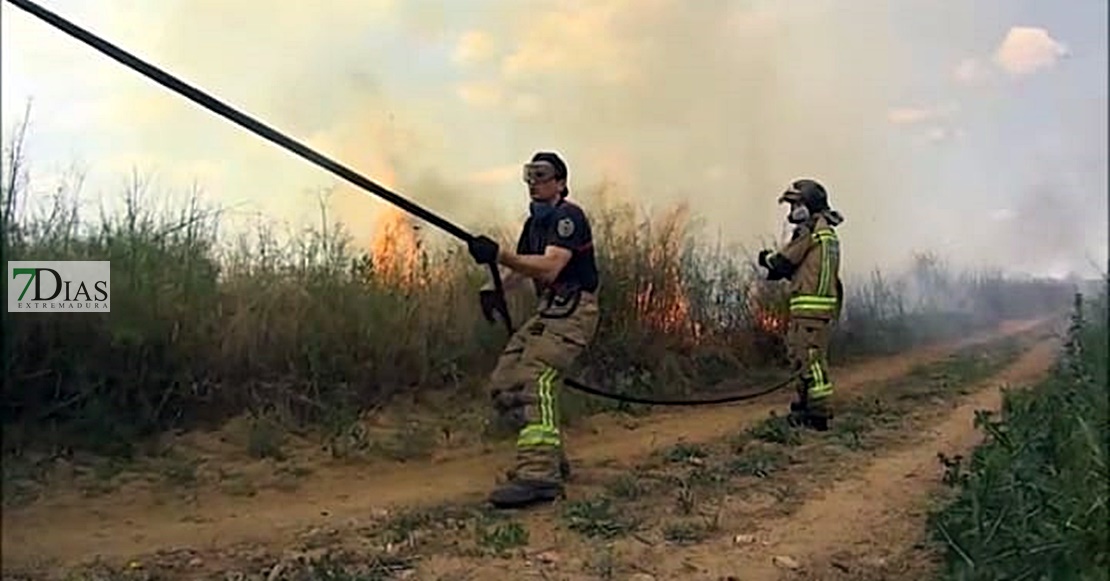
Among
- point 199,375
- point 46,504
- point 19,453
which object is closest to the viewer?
point 19,453

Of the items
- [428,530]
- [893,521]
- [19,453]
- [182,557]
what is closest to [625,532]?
[428,530]

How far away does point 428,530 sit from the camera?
4.42 metres

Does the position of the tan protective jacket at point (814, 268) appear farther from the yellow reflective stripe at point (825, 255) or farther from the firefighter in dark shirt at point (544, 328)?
the firefighter in dark shirt at point (544, 328)

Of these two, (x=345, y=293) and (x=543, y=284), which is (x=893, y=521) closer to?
(x=543, y=284)

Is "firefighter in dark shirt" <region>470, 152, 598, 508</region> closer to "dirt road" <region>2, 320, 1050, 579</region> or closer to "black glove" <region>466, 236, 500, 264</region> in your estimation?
"black glove" <region>466, 236, 500, 264</region>

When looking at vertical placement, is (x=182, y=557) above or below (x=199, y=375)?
below

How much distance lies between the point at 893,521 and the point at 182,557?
8.98ft

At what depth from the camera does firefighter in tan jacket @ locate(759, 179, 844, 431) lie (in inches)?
278

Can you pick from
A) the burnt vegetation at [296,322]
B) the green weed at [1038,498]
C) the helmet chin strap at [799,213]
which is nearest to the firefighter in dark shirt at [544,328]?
the burnt vegetation at [296,322]

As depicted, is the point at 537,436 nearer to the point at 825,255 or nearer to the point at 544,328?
the point at 544,328

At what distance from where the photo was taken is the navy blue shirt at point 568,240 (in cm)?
497
